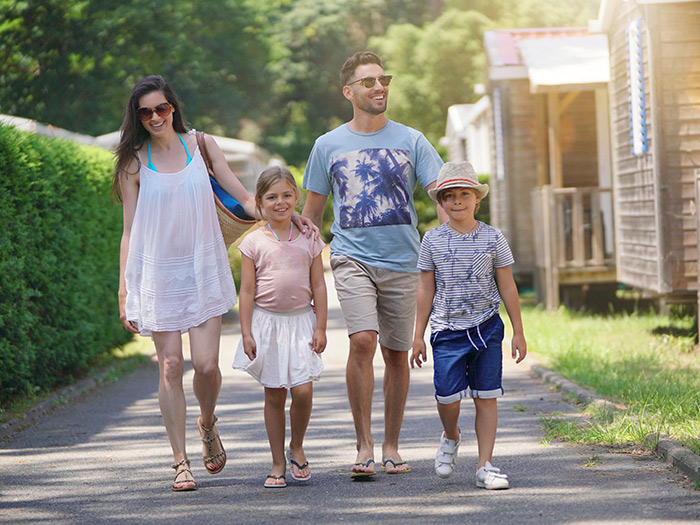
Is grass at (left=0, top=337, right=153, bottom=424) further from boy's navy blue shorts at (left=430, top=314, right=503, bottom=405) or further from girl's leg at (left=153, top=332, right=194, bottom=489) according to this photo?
boy's navy blue shorts at (left=430, top=314, right=503, bottom=405)

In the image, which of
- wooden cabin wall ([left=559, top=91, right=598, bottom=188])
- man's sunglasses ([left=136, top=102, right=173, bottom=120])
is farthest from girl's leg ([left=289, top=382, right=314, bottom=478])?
wooden cabin wall ([left=559, top=91, right=598, bottom=188])

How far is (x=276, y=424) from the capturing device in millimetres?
5547

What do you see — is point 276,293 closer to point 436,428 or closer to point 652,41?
point 436,428

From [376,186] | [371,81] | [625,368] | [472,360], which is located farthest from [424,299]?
[625,368]

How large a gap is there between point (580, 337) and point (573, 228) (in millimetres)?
3627

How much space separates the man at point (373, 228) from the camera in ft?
18.8

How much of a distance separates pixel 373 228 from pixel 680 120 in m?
6.40

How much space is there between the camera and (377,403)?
8.65m

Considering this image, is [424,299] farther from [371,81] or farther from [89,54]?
[89,54]

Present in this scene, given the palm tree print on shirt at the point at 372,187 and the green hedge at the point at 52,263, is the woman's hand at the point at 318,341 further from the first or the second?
the green hedge at the point at 52,263

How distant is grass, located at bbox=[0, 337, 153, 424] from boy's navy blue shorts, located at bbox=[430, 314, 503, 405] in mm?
3932

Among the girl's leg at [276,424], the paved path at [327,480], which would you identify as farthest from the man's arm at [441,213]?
the paved path at [327,480]

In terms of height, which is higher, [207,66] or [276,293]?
[207,66]

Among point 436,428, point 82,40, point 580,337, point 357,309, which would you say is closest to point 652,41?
point 580,337
